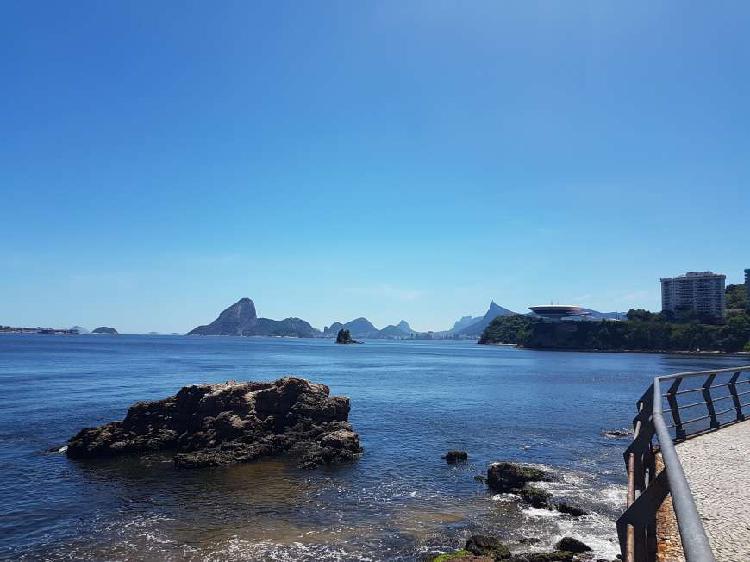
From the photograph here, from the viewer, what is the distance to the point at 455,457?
99.7ft

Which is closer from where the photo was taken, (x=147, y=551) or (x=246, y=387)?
(x=147, y=551)

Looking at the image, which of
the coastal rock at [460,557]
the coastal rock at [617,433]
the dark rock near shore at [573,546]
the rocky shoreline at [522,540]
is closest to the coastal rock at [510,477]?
the rocky shoreline at [522,540]

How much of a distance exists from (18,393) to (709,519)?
217ft

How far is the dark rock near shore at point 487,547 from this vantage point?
16586 mm

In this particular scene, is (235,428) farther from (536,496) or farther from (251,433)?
(536,496)

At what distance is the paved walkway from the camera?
737 cm

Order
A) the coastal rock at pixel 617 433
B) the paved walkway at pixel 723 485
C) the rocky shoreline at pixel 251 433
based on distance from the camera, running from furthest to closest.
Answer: the coastal rock at pixel 617 433
the rocky shoreline at pixel 251 433
the paved walkway at pixel 723 485

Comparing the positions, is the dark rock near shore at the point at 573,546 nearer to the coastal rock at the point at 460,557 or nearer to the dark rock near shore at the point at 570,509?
the coastal rock at the point at 460,557

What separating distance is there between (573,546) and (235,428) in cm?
2266

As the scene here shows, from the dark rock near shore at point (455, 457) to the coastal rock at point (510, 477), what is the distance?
407 cm

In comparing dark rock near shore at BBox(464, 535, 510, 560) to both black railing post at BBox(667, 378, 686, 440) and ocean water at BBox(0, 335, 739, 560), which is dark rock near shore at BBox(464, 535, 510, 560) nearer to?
ocean water at BBox(0, 335, 739, 560)

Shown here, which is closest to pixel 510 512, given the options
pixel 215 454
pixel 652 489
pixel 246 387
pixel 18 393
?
pixel 215 454

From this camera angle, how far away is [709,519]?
823 centimetres

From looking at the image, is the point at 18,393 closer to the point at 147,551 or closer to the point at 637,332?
the point at 147,551
